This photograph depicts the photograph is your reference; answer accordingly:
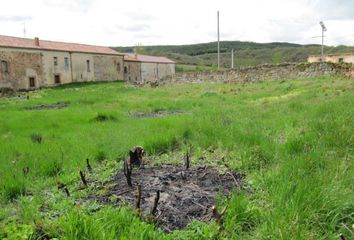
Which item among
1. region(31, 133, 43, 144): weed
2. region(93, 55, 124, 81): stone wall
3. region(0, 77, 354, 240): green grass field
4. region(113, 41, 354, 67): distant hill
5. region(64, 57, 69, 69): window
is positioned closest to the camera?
region(0, 77, 354, 240): green grass field

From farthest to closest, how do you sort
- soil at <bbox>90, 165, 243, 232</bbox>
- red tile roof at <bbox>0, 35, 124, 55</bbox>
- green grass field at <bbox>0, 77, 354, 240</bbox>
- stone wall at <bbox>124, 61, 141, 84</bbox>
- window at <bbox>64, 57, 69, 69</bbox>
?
stone wall at <bbox>124, 61, 141, 84</bbox> < window at <bbox>64, 57, 69, 69</bbox> < red tile roof at <bbox>0, 35, 124, 55</bbox> < soil at <bbox>90, 165, 243, 232</bbox> < green grass field at <bbox>0, 77, 354, 240</bbox>

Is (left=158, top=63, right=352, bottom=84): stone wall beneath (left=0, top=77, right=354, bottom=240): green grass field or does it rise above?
above

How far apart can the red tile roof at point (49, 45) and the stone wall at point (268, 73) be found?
46.9ft

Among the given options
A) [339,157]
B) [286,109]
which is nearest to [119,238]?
[339,157]

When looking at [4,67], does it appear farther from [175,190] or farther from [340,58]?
[340,58]

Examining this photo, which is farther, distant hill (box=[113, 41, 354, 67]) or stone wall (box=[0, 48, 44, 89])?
distant hill (box=[113, 41, 354, 67])

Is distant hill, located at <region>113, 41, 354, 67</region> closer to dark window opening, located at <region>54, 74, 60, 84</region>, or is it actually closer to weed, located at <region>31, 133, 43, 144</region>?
dark window opening, located at <region>54, 74, 60, 84</region>

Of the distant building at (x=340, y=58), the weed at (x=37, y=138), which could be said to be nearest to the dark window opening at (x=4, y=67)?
the weed at (x=37, y=138)

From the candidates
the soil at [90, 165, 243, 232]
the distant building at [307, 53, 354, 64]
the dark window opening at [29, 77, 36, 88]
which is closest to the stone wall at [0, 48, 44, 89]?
the dark window opening at [29, 77, 36, 88]

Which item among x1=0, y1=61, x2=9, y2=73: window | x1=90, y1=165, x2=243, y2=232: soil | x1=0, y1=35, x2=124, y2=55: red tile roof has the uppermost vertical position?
x1=0, y1=35, x2=124, y2=55: red tile roof

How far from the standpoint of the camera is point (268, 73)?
2333 cm

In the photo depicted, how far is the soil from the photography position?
10.6 ft

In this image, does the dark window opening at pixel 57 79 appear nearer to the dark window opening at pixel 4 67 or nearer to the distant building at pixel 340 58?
the dark window opening at pixel 4 67

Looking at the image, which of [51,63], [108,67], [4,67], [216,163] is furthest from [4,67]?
[216,163]
